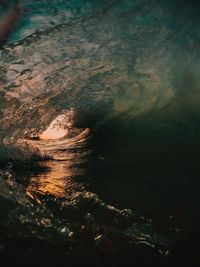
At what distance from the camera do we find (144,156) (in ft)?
8.21

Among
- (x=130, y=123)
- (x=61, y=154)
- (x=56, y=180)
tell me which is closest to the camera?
(x=56, y=180)

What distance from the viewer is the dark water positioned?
6.44 ft

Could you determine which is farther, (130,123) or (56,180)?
(130,123)

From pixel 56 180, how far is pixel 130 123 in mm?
956

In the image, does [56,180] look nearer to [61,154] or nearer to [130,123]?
[61,154]

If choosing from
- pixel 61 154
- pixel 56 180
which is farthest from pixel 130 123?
pixel 56 180

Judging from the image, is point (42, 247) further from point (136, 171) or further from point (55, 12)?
point (55, 12)

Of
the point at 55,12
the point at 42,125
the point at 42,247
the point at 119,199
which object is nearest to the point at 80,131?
the point at 42,125

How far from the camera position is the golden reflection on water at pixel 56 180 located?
2150 mm

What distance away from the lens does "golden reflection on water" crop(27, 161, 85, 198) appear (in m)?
2.15

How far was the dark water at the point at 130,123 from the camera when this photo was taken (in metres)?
1.96

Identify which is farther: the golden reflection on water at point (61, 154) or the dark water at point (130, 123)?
the golden reflection on water at point (61, 154)

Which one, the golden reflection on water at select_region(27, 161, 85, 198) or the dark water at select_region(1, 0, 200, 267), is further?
the golden reflection on water at select_region(27, 161, 85, 198)

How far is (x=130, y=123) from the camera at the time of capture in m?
2.92
